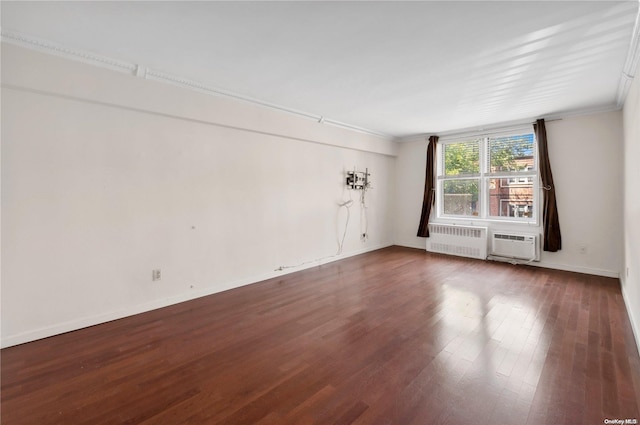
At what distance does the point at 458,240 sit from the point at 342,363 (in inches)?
181

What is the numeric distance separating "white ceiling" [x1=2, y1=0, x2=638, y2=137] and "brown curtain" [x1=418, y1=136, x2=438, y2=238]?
2.44 meters

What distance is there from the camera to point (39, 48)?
2.54 metres

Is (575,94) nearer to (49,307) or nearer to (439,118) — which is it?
(439,118)

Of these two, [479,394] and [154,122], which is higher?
[154,122]

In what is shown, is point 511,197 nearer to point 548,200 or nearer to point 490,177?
point 490,177

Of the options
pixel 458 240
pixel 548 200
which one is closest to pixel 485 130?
pixel 548 200

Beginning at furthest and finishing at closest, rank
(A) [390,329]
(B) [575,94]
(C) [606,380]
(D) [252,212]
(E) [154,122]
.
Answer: (D) [252,212] → (B) [575,94] → (E) [154,122] → (A) [390,329] → (C) [606,380]

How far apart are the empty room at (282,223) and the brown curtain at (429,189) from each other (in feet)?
4.09

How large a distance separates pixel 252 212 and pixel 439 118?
3551mm

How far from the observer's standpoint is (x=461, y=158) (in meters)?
6.19

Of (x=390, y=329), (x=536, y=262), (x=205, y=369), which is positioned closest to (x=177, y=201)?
(x=205, y=369)

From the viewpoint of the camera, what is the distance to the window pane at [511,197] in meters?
5.33

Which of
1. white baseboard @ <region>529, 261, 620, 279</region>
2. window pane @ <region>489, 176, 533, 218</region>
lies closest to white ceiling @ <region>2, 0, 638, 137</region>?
window pane @ <region>489, 176, 533, 218</region>

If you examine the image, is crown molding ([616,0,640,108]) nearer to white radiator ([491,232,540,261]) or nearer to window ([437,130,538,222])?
window ([437,130,538,222])
